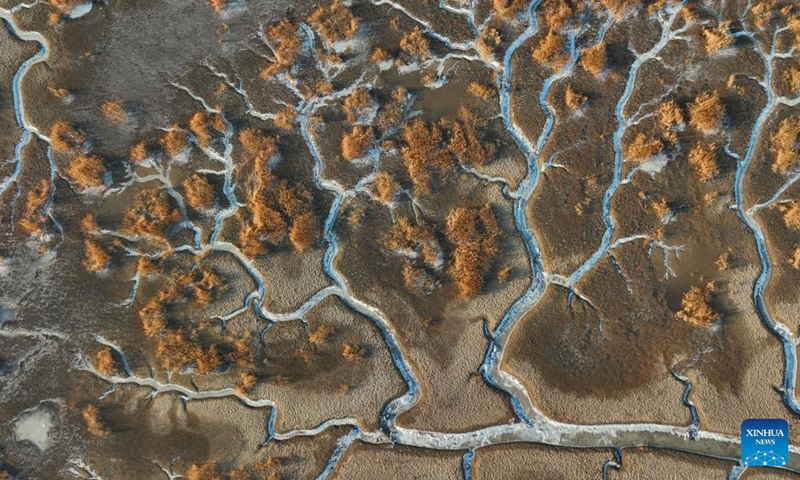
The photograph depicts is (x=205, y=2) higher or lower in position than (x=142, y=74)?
higher

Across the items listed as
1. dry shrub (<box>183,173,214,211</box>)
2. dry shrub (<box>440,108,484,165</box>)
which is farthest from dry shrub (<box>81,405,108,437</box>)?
dry shrub (<box>440,108,484,165</box>)

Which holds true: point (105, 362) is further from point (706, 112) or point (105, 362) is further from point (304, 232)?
point (706, 112)

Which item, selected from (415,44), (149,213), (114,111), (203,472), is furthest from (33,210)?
(415,44)

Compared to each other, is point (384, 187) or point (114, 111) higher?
point (114, 111)

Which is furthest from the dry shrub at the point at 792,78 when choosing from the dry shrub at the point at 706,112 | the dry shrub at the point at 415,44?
Result: the dry shrub at the point at 415,44

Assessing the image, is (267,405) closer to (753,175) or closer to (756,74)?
(753,175)

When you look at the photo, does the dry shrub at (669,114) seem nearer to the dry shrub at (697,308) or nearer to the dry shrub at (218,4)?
the dry shrub at (697,308)

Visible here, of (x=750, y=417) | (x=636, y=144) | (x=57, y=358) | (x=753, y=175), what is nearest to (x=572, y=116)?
(x=636, y=144)

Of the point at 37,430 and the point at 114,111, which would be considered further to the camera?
the point at 114,111
